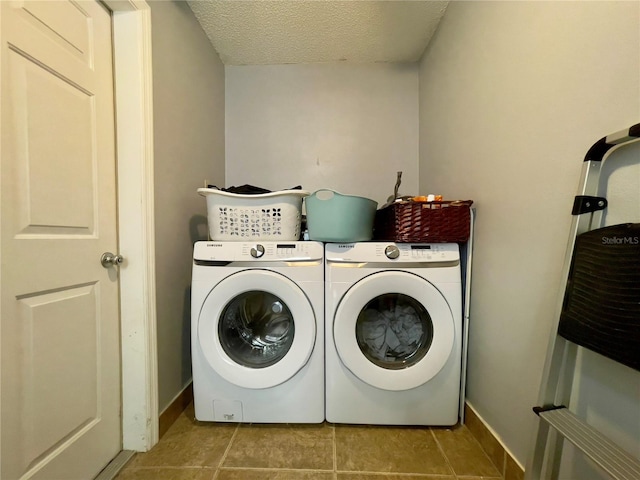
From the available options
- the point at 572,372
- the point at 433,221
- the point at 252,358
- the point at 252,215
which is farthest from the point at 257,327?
the point at 572,372

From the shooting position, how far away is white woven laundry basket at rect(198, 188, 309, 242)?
1296mm

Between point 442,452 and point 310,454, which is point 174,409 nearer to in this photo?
point 310,454

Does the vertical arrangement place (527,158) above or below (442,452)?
above

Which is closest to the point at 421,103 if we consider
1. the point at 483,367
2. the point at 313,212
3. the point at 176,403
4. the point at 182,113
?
the point at 313,212

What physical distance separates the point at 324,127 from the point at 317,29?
0.58 meters

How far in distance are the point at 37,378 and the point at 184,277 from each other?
680mm

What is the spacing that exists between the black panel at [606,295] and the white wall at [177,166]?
4.62 feet

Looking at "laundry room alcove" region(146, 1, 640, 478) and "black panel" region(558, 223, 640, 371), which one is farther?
"laundry room alcove" region(146, 1, 640, 478)

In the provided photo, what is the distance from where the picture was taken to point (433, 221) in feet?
3.97

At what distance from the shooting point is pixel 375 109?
6.76 ft

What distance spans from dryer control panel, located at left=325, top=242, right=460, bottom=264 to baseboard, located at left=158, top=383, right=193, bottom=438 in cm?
101

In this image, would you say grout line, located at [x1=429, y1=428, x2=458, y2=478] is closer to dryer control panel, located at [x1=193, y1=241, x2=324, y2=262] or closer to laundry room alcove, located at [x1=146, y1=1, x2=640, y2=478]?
laundry room alcove, located at [x1=146, y1=1, x2=640, y2=478]

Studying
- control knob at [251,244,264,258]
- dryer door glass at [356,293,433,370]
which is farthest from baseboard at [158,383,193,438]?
dryer door glass at [356,293,433,370]

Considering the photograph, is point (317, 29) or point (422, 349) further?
point (317, 29)
